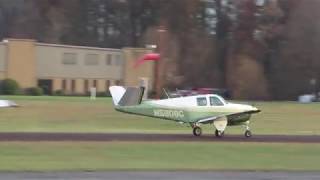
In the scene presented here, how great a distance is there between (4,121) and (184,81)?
158 ft

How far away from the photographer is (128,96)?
3303 cm

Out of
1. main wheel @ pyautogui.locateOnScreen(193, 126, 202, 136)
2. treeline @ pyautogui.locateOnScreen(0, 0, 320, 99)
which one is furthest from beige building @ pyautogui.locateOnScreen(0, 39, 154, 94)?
main wheel @ pyautogui.locateOnScreen(193, 126, 202, 136)

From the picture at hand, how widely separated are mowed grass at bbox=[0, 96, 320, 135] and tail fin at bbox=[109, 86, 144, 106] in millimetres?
2330

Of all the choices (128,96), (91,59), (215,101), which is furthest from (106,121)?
(91,59)

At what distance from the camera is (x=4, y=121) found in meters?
40.0

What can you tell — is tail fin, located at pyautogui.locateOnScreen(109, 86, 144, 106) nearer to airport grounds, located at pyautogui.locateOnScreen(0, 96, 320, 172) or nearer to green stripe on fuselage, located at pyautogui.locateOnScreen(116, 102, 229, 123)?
green stripe on fuselage, located at pyautogui.locateOnScreen(116, 102, 229, 123)

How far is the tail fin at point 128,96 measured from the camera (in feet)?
107

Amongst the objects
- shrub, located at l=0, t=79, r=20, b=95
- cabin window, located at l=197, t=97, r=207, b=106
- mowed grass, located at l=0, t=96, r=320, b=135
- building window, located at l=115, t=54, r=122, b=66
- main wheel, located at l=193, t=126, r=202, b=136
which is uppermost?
cabin window, located at l=197, t=97, r=207, b=106

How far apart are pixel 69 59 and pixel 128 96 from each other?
49.6 metres
